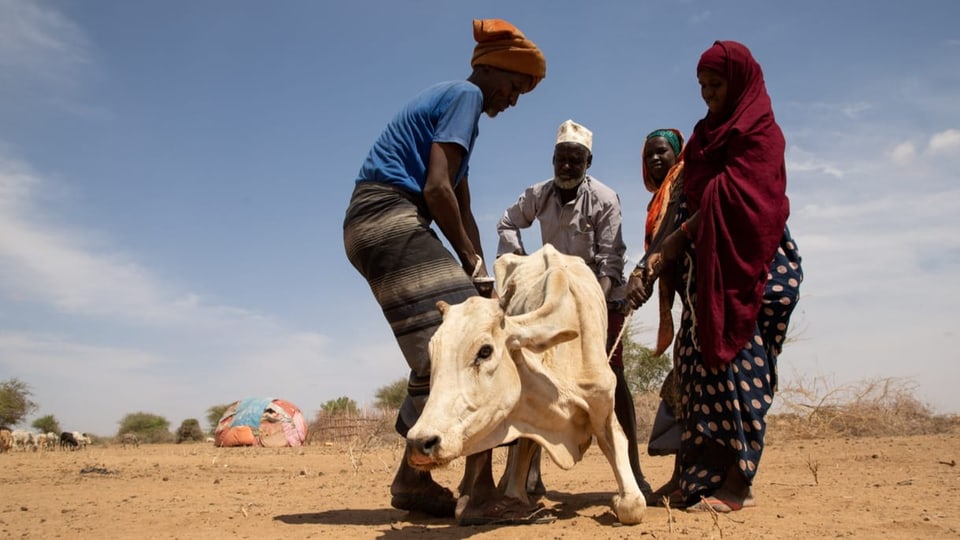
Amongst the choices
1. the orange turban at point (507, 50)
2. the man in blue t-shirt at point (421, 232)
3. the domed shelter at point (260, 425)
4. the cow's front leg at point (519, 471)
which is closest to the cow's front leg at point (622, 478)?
the cow's front leg at point (519, 471)

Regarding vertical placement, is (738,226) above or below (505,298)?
above

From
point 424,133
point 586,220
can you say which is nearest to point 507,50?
point 424,133

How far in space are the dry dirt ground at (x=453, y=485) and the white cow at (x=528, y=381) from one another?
451 millimetres

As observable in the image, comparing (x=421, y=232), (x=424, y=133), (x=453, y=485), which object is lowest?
(x=453, y=485)

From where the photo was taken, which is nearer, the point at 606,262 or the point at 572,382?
the point at 572,382

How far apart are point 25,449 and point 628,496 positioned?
41.2 feet

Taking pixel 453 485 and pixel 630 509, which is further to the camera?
pixel 453 485

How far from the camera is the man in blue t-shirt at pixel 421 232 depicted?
426 cm

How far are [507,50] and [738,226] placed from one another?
5.89ft

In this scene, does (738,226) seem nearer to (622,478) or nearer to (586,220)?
(586,220)

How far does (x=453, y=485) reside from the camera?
6.62 m

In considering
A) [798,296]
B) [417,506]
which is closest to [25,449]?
[417,506]

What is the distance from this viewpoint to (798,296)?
4.64 m

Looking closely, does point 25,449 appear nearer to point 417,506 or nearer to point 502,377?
point 417,506
